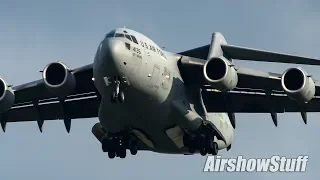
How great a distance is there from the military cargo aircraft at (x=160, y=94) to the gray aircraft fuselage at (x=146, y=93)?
2cm

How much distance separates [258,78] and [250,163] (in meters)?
4.44

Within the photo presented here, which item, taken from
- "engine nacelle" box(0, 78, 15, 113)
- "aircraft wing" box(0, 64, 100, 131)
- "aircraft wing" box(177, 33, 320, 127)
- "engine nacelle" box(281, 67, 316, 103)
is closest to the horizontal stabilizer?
"aircraft wing" box(177, 33, 320, 127)

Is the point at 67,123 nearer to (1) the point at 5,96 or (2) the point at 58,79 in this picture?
(1) the point at 5,96

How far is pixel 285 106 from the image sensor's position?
23.1 metres

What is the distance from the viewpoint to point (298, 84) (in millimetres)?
20453

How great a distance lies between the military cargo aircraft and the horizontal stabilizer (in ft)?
0.09

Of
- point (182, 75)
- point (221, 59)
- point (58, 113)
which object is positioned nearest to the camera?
point (221, 59)

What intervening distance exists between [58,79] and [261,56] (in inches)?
219

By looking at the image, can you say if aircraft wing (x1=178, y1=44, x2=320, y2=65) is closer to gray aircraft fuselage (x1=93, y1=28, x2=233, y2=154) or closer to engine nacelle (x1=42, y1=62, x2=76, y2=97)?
gray aircraft fuselage (x1=93, y1=28, x2=233, y2=154)

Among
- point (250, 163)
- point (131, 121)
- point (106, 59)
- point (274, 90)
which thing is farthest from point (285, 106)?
point (106, 59)

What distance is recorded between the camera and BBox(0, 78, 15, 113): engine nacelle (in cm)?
2155

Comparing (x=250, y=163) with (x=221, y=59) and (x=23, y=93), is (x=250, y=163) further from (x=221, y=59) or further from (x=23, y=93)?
(x=23, y=93)

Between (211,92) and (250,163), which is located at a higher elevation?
(211,92)

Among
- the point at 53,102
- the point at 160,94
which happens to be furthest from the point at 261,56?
the point at 53,102
